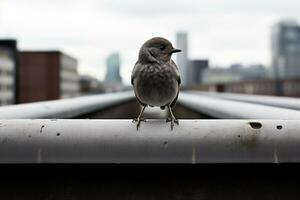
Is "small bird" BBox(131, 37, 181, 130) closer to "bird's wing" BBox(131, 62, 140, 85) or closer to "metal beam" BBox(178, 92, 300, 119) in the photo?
"bird's wing" BBox(131, 62, 140, 85)

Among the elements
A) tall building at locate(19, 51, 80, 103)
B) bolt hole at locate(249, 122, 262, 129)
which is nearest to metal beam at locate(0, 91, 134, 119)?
bolt hole at locate(249, 122, 262, 129)

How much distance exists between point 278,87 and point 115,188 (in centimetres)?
1360

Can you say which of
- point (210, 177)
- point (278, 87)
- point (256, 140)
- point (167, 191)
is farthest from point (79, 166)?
point (278, 87)

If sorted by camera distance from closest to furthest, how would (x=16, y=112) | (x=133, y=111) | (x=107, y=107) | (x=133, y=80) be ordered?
1. (x=16, y=112)
2. (x=133, y=80)
3. (x=107, y=107)
4. (x=133, y=111)

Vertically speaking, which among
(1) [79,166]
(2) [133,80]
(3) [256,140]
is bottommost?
(1) [79,166]

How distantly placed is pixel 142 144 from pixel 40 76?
9568 cm

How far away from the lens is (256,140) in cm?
175

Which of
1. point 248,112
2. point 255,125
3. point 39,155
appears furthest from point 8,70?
point 255,125

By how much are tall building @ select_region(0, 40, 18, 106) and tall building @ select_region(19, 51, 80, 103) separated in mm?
2724

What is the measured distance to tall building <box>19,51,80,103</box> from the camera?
9169 cm

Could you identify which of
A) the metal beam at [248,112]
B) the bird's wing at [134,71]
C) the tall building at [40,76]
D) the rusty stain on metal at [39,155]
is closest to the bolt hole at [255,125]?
the metal beam at [248,112]

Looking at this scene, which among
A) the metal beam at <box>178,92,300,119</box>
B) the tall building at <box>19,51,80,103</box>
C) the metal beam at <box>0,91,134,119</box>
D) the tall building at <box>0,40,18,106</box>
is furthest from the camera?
the tall building at <box>19,51,80,103</box>

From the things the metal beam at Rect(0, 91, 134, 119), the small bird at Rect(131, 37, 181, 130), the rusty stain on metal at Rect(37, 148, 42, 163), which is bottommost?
the rusty stain on metal at Rect(37, 148, 42, 163)

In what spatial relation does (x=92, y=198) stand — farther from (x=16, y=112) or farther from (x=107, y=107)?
(x=107, y=107)
